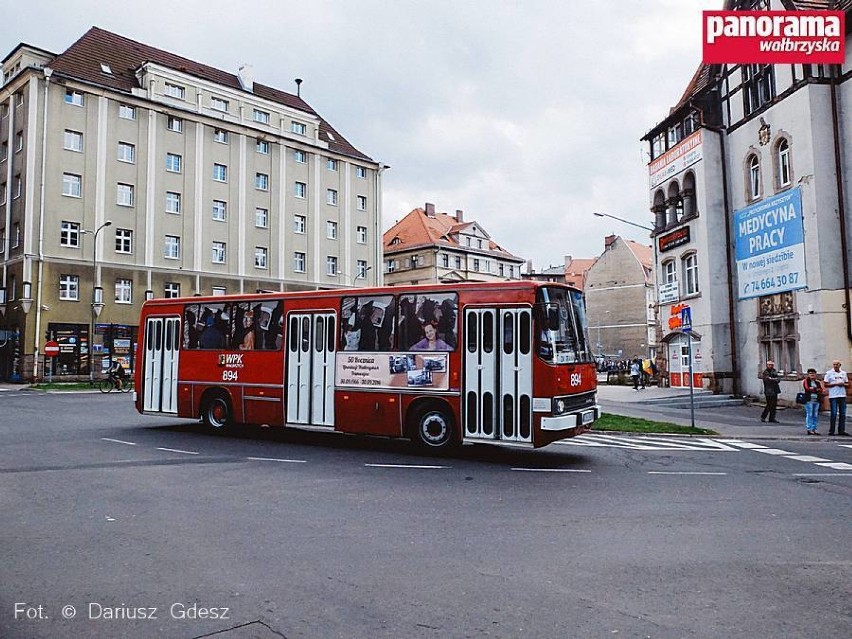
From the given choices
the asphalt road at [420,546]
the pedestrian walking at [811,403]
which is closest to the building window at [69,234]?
the asphalt road at [420,546]

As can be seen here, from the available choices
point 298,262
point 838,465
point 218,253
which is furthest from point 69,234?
point 838,465

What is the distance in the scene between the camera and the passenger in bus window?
12.7 m

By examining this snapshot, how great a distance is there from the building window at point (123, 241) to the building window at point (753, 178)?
119 feet

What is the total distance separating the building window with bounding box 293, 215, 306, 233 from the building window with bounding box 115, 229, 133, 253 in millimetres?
13222

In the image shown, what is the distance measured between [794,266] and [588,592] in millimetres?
23093

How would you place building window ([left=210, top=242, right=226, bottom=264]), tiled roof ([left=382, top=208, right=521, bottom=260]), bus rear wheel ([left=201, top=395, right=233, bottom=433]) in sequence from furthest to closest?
1. tiled roof ([left=382, top=208, right=521, bottom=260])
2. building window ([left=210, top=242, right=226, bottom=264])
3. bus rear wheel ([left=201, top=395, right=233, bottom=433])

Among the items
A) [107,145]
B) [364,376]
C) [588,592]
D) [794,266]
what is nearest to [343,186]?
[107,145]

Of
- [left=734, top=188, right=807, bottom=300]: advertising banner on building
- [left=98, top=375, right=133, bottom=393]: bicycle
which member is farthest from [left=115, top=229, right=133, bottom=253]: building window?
[left=734, top=188, right=807, bottom=300]: advertising banner on building

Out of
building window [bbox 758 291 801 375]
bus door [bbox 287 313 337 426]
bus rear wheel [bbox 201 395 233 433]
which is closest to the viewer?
bus door [bbox 287 313 337 426]

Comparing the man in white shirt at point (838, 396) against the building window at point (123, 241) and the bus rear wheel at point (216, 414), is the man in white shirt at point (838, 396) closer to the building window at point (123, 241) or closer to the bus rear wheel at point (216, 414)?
the bus rear wheel at point (216, 414)

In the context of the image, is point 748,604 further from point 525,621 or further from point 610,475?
point 610,475

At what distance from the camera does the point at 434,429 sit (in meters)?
12.8

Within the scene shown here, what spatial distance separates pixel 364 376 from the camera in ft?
44.3

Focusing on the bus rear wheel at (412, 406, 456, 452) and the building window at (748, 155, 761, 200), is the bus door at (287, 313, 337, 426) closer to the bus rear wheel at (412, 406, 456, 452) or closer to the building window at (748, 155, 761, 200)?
the bus rear wheel at (412, 406, 456, 452)
